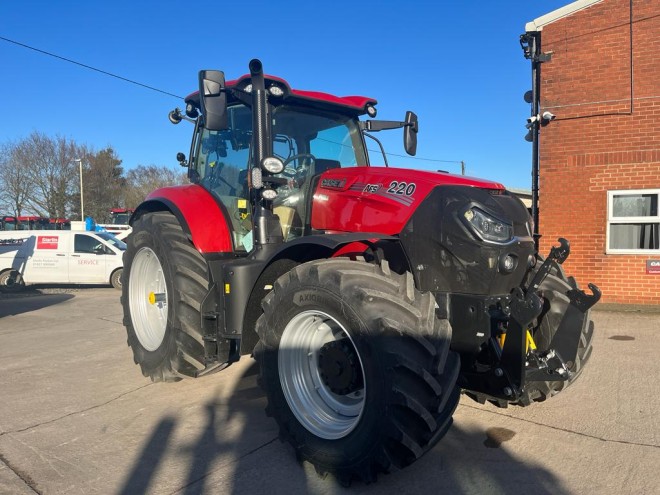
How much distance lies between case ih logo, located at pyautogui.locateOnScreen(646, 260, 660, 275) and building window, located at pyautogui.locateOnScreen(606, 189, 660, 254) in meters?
0.17

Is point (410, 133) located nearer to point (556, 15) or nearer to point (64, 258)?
point (556, 15)

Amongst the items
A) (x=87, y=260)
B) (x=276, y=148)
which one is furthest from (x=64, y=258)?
(x=276, y=148)

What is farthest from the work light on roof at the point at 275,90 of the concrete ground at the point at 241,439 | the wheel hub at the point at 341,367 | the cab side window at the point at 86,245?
the cab side window at the point at 86,245

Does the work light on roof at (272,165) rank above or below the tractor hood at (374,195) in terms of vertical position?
above

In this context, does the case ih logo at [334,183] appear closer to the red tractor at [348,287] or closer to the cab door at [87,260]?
A: the red tractor at [348,287]

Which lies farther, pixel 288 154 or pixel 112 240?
pixel 112 240

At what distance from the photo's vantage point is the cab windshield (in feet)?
13.5

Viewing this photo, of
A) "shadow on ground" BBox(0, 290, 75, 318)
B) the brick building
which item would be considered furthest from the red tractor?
"shadow on ground" BBox(0, 290, 75, 318)

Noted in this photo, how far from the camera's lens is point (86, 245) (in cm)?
1319

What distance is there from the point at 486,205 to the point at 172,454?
254 cm

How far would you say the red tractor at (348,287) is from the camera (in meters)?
2.67

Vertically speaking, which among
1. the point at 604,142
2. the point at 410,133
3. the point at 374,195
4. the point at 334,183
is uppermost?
the point at 604,142

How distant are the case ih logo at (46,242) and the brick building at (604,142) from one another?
1145 centimetres

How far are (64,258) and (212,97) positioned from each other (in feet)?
37.1
